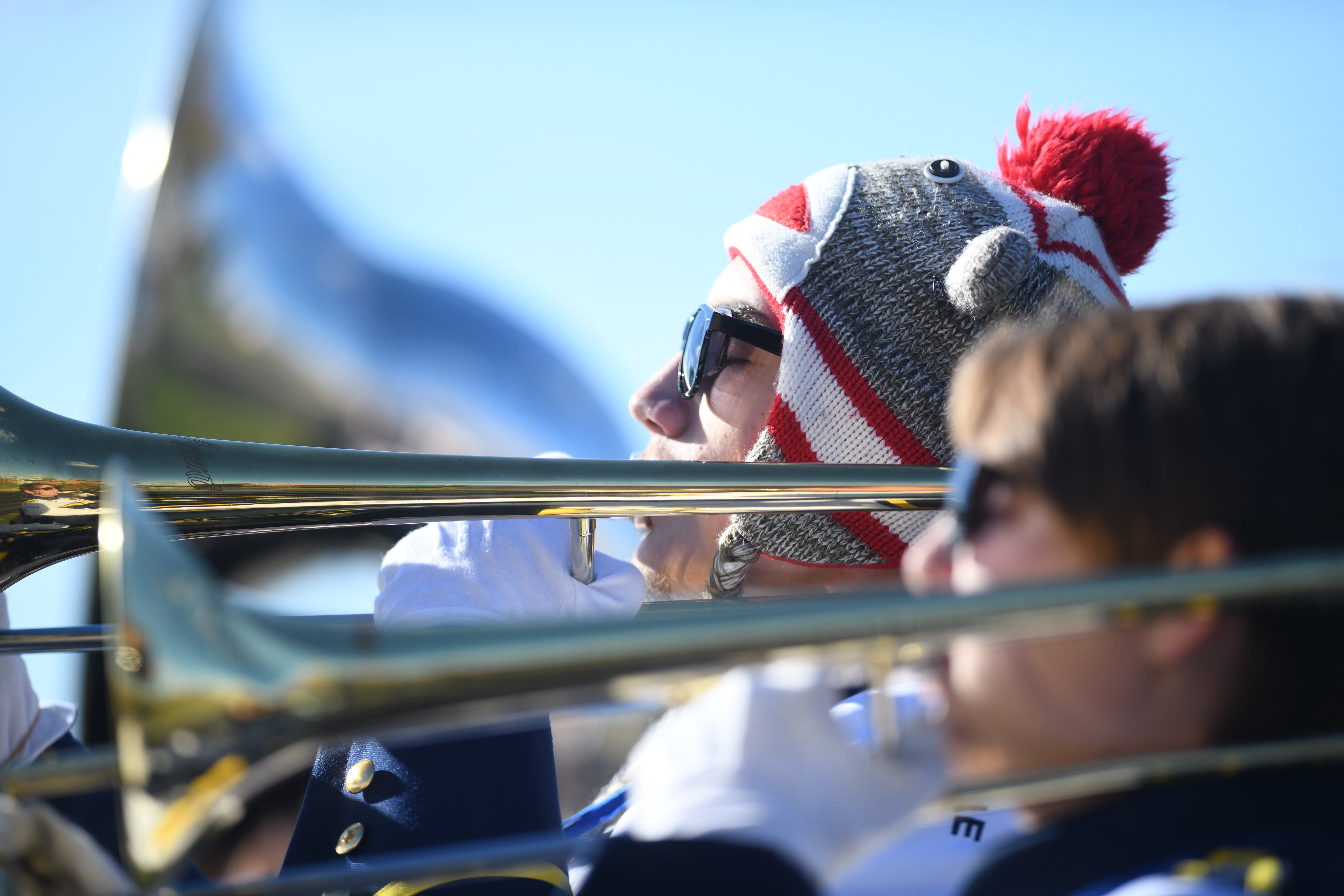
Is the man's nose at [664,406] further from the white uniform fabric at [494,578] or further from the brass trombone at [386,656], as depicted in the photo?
the brass trombone at [386,656]

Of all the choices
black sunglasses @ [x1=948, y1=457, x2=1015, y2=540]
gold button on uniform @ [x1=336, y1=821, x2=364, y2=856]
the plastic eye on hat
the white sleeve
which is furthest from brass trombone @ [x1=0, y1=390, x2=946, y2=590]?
the white sleeve

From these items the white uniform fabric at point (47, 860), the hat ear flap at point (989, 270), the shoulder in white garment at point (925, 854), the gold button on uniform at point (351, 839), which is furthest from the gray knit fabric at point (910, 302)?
the white uniform fabric at point (47, 860)

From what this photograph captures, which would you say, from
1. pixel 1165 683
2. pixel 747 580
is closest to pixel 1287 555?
pixel 1165 683

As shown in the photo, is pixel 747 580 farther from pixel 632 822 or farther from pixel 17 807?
pixel 17 807

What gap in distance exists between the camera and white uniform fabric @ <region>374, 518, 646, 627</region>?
1.24 metres

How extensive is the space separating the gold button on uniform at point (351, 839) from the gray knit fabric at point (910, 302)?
2.11ft

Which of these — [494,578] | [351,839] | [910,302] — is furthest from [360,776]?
[910,302]

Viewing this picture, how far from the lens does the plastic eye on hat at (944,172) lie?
152 cm

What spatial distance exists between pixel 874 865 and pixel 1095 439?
43 centimetres

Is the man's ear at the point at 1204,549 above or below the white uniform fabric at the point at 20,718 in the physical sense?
above

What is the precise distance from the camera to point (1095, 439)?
1.96ft

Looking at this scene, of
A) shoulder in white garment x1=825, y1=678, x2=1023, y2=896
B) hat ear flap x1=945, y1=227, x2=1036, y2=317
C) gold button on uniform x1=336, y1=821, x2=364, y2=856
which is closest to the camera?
shoulder in white garment x1=825, y1=678, x2=1023, y2=896

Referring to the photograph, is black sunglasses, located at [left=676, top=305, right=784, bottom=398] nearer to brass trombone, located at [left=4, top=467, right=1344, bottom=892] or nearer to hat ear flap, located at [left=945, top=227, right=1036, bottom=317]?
hat ear flap, located at [left=945, top=227, right=1036, bottom=317]

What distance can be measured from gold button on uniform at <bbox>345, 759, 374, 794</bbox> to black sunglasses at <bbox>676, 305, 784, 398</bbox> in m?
0.69
